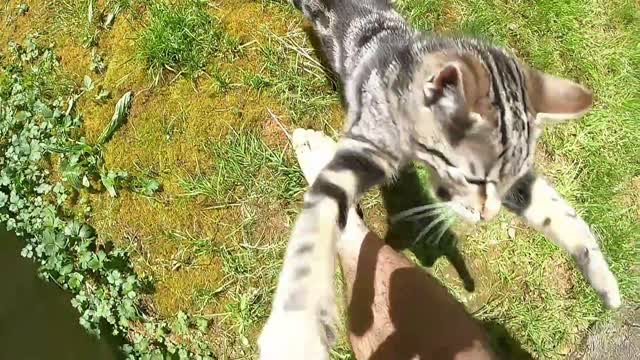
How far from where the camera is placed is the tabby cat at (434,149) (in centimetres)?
140

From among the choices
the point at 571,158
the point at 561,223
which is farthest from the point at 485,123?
the point at 571,158

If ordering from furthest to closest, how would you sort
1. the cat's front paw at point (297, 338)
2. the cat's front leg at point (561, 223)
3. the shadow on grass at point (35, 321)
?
the shadow on grass at point (35, 321) → the cat's front leg at point (561, 223) → the cat's front paw at point (297, 338)

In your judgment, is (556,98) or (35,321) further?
(35,321)

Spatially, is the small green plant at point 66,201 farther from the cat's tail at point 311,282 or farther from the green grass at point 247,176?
the cat's tail at point 311,282

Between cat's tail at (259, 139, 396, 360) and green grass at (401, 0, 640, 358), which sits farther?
green grass at (401, 0, 640, 358)

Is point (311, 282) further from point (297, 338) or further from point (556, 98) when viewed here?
point (556, 98)

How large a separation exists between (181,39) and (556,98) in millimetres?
1345

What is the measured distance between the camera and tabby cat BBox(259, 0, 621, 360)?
1.40m

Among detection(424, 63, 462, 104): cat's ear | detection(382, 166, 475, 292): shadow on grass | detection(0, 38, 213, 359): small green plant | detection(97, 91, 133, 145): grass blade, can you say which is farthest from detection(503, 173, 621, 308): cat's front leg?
detection(97, 91, 133, 145): grass blade

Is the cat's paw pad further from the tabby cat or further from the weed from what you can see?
the tabby cat

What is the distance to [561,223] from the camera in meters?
1.82

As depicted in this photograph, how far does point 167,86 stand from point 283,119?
423mm

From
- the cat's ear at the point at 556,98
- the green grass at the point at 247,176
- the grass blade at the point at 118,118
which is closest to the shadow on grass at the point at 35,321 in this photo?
the grass blade at the point at 118,118

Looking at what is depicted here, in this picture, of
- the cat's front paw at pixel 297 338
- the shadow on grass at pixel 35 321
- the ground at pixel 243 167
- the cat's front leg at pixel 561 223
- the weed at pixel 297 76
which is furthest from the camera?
the weed at pixel 297 76
